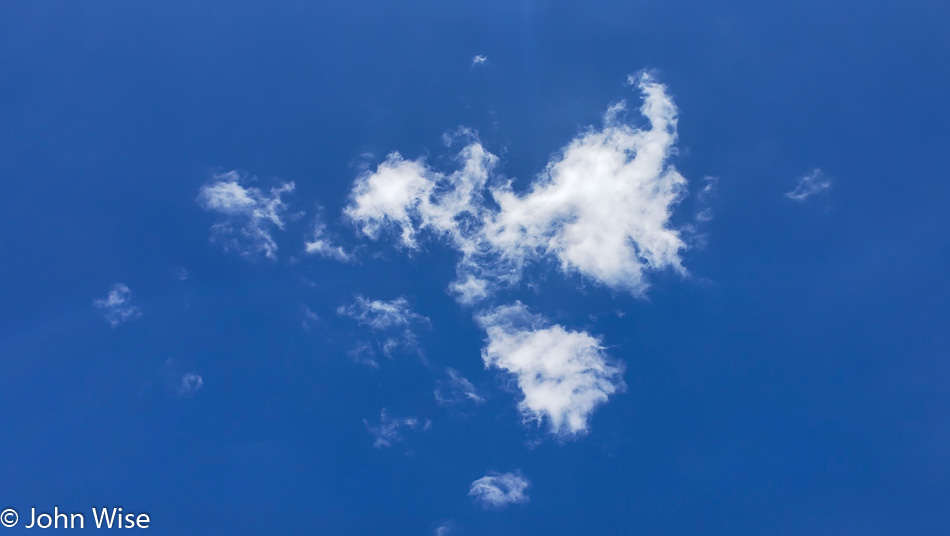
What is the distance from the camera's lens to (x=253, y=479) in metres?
188

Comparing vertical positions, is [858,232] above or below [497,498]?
above

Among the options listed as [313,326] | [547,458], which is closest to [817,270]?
[547,458]

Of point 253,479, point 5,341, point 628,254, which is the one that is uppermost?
point 5,341

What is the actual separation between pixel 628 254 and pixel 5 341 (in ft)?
532

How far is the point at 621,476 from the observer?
186375mm

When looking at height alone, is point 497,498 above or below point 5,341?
below

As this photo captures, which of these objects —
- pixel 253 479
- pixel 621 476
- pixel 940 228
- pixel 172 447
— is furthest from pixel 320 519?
pixel 940 228

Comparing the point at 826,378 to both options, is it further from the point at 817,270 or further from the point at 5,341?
the point at 5,341

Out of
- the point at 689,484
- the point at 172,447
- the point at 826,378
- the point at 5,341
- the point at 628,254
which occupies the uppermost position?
the point at 5,341

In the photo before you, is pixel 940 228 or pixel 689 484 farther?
pixel 940 228

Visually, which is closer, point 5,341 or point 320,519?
point 320,519

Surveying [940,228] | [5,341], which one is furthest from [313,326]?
[940,228]

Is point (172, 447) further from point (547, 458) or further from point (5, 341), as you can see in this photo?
point (547, 458)

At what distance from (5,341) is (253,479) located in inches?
2953
